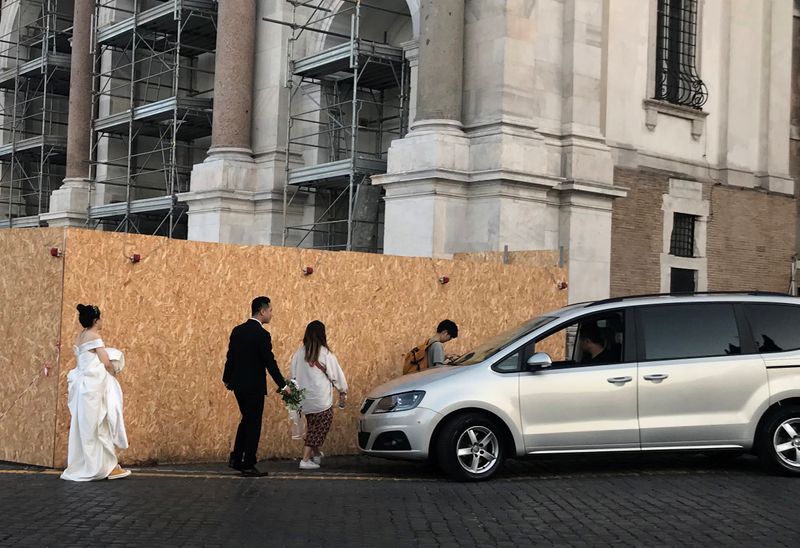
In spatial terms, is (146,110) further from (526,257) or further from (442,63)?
(526,257)

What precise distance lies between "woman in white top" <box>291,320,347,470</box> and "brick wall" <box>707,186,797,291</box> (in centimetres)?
1304

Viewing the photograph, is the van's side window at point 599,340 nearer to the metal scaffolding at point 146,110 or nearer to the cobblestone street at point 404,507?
the cobblestone street at point 404,507

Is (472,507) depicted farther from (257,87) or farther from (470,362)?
(257,87)

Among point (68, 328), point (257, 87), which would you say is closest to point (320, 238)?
point (257, 87)

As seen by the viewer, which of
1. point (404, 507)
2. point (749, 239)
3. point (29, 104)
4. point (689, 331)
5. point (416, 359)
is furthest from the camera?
point (29, 104)

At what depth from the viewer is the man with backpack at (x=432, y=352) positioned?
42.4ft

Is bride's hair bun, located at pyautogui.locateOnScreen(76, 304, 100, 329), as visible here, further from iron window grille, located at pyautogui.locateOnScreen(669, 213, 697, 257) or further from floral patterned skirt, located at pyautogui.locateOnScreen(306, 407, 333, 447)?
iron window grille, located at pyautogui.locateOnScreen(669, 213, 697, 257)

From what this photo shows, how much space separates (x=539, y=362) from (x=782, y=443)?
259 centimetres

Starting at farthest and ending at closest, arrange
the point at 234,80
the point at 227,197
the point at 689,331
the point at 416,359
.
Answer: the point at 234,80, the point at 227,197, the point at 416,359, the point at 689,331

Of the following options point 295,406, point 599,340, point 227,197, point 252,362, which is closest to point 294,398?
point 295,406

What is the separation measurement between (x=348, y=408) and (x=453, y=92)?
26.8 ft

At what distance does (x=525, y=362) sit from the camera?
37.2 ft

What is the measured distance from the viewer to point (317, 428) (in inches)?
481

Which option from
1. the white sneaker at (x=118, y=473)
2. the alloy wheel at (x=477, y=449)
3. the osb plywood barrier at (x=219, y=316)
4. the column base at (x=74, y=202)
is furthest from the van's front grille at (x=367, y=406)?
the column base at (x=74, y=202)
